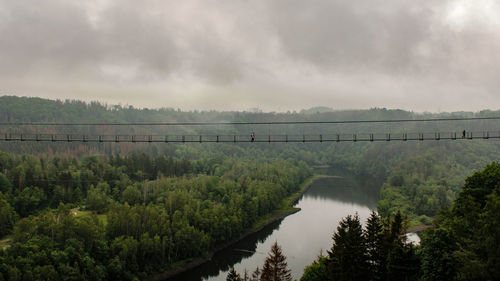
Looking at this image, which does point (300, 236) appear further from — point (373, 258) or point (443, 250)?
point (443, 250)

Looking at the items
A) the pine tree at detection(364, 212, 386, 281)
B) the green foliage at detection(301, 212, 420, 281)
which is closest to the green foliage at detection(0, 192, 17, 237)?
the green foliage at detection(301, 212, 420, 281)

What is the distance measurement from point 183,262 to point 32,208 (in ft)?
58.0

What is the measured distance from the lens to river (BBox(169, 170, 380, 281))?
90.1 ft

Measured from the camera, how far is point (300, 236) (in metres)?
34.7

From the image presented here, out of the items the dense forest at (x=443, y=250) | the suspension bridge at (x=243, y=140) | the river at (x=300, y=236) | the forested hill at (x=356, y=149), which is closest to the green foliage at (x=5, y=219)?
the suspension bridge at (x=243, y=140)

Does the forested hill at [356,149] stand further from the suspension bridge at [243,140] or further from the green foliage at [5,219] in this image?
the green foliage at [5,219]

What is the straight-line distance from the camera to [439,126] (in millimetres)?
96562

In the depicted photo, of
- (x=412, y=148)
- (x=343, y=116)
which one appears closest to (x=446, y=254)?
(x=412, y=148)

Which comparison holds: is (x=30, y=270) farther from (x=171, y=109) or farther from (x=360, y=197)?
(x=171, y=109)

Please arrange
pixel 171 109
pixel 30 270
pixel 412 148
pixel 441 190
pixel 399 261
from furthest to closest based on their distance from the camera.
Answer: pixel 171 109
pixel 412 148
pixel 441 190
pixel 30 270
pixel 399 261

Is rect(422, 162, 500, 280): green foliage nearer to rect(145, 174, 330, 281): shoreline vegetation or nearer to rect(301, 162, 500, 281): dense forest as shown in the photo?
rect(301, 162, 500, 281): dense forest

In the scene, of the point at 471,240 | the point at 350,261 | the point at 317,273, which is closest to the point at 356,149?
the point at 317,273

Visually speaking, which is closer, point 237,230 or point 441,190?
point 237,230

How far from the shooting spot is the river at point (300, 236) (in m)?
27.5
